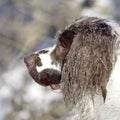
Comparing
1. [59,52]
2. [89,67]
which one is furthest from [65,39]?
[89,67]

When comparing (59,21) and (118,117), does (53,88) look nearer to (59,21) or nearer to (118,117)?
(118,117)

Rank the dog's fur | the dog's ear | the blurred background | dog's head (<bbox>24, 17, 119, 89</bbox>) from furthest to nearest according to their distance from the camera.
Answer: the blurred background < the dog's ear < dog's head (<bbox>24, 17, 119, 89</bbox>) < the dog's fur

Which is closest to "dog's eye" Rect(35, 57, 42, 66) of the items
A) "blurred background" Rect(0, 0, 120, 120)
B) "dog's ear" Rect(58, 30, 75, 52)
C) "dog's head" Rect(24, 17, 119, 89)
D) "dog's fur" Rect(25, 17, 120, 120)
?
"dog's head" Rect(24, 17, 119, 89)

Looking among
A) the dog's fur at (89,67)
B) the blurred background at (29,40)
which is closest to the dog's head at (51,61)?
the dog's fur at (89,67)

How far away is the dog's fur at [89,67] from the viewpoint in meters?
4.11

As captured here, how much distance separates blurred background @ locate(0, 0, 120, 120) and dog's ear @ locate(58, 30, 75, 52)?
2402 millimetres

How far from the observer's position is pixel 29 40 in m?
8.93

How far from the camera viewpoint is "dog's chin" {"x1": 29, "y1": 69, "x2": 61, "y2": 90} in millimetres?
4535

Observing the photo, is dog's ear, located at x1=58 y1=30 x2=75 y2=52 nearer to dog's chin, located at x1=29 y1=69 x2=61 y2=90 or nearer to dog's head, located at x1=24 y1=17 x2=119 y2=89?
dog's head, located at x1=24 y1=17 x2=119 y2=89

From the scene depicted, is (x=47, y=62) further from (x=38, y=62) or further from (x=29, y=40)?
(x=29, y=40)

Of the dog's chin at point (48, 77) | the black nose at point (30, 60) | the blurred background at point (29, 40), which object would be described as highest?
the blurred background at point (29, 40)

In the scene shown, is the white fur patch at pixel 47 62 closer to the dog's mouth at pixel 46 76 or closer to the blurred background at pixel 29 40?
the dog's mouth at pixel 46 76

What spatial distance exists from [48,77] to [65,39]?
0.32 metres

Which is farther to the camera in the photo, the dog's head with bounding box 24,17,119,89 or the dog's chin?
the dog's chin
